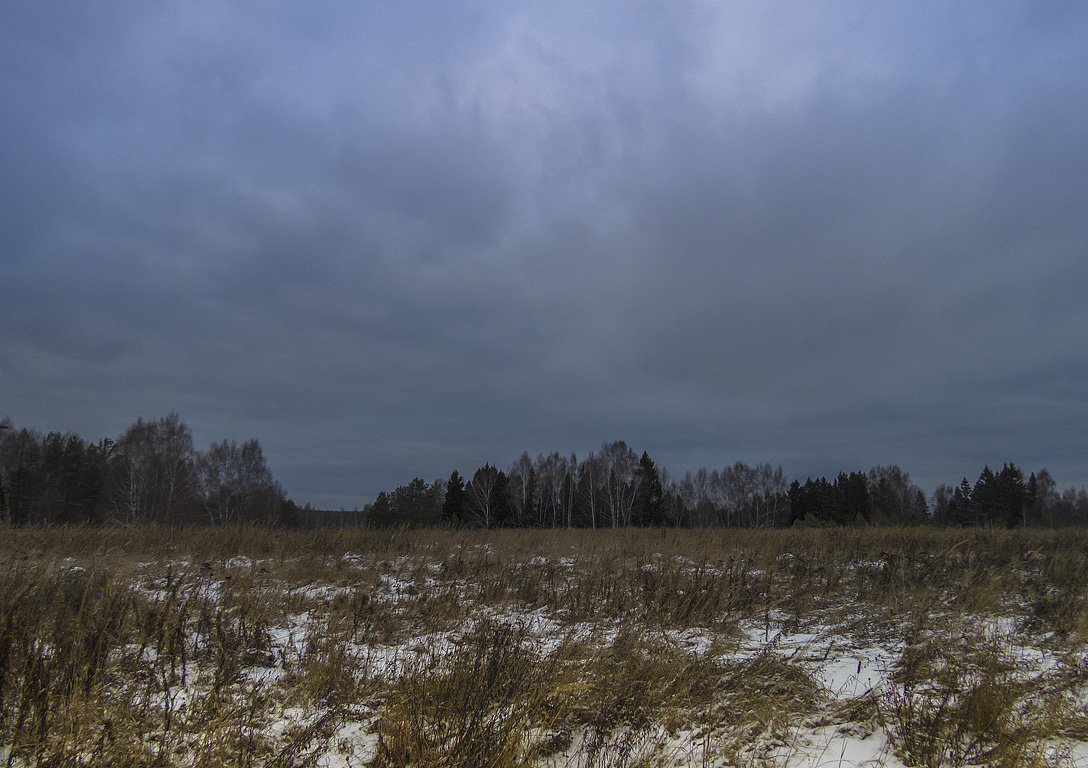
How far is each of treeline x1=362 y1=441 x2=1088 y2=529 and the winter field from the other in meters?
35.4

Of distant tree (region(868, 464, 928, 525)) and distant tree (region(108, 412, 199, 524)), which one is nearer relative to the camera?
distant tree (region(108, 412, 199, 524))

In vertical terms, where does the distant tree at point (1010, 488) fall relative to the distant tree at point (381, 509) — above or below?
above

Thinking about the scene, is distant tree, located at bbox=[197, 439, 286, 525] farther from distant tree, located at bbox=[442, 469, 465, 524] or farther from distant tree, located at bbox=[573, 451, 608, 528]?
distant tree, located at bbox=[573, 451, 608, 528]

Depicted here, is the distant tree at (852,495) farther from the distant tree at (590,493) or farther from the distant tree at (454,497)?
the distant tree at (454,497)

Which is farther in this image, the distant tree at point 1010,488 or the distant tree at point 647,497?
the distant tree at point 647,497

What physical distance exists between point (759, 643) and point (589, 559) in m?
5.07

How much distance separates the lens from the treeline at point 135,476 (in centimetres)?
3956

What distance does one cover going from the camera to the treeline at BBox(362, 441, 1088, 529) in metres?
46.8

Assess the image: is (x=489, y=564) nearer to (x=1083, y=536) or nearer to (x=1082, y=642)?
(x=1082, y=642)

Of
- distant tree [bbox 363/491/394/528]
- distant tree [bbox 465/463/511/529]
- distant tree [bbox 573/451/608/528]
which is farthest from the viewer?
distant tree [bbox 573/451/608/528]

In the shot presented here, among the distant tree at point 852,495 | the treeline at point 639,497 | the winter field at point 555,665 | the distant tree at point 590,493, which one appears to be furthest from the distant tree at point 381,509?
the distant tree at point 852,495

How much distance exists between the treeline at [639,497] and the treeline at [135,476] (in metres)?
12.8

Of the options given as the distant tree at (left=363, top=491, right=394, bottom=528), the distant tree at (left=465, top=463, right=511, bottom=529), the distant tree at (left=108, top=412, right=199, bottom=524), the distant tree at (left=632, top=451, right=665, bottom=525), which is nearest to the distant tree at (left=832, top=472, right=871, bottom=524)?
the distant tree at (left=632, top=451, right=665, bottom=525)

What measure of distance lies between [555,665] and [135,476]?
1876 inches
